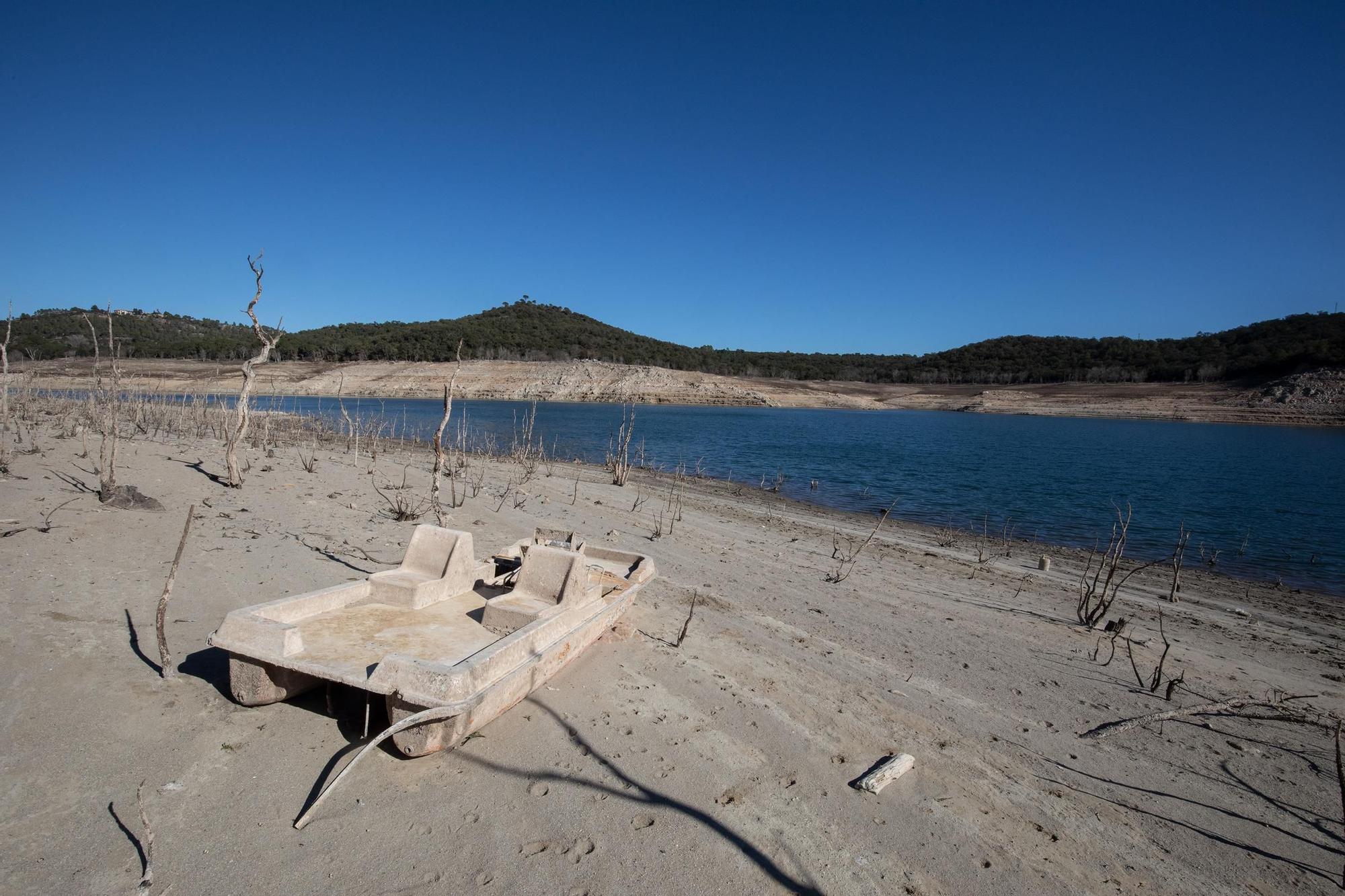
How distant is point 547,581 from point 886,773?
109 inches

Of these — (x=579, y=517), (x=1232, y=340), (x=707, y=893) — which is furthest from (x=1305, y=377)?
(x=707, y=893)

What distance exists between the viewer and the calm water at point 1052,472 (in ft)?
48.4

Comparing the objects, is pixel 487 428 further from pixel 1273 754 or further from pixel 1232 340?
pixel 1232 340

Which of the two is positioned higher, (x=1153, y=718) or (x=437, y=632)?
(x=437, y=632)

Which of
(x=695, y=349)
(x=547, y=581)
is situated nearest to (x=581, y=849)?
(x=547, y=581)

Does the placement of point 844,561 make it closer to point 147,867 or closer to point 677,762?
point 677,762

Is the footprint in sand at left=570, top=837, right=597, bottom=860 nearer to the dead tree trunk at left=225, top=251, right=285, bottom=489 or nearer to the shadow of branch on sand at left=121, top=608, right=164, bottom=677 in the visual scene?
the shadow of branch on sand at left=121, top=608, right=164, bottom=677

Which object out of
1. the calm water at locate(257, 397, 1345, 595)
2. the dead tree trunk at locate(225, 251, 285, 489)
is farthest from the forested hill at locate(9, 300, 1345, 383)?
the dead tree trunk at locate(225, 251, 285, 489)

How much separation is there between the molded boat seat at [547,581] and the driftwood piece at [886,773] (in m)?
2.36

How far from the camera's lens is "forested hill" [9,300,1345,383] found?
6738 centimetres

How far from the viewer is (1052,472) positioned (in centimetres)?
2558

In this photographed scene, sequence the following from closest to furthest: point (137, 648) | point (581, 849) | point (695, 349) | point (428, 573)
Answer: point (581, 849), point (137, 648), point (428, 573), point (695, 349)

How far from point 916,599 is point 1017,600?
1.53 m

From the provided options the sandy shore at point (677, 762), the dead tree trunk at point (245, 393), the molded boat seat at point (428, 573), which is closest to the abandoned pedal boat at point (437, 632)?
the molded boat seat at point (428, 573)
